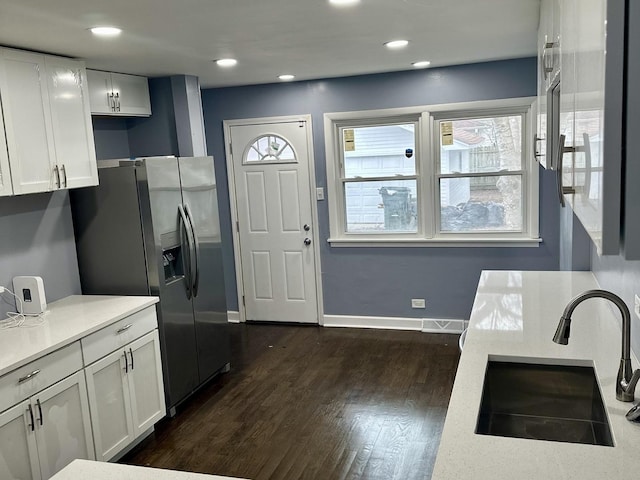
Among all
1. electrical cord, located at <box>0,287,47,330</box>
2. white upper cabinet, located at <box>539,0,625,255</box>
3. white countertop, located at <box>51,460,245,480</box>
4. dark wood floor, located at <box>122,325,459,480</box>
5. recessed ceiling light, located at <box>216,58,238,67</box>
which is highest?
recessed ceiling light, located at <box>216,58,238,67</box>

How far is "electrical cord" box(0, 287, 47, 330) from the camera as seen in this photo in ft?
10.2

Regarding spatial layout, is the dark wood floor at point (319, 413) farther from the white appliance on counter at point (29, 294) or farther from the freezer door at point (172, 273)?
the white appliance on counter at point (29, 294)

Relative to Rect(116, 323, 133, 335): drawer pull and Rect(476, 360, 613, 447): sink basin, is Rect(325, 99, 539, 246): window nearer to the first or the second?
Rect(116, 323, 133, 335): drawer pull

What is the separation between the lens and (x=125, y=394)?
3.26 metres

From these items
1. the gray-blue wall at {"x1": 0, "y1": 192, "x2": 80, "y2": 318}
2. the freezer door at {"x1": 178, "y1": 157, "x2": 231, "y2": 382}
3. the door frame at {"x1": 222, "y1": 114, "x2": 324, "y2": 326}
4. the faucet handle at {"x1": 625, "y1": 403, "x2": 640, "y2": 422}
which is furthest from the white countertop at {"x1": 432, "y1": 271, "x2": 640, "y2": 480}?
the gray-blue wall at {"x1": 0, "y1": 192, "x2": 80, "y2": 318}

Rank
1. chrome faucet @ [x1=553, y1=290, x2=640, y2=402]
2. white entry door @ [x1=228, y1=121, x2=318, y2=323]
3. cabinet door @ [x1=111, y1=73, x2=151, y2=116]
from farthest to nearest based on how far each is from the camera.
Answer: white entry door @ [x1=228, y1=121, x2=318, y2=323] < cabinet door @ [x1=111, y1=73, x2=151, y2=116] < chrome faucet @ [x1=553, y1=290, x2=640, y2=402]

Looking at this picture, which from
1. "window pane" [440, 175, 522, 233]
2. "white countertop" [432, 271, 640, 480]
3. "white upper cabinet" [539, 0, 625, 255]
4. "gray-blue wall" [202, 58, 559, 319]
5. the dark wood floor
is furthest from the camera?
"window pane" [440, 175, 522, 233]

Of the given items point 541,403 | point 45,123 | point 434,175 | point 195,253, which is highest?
point 45,123

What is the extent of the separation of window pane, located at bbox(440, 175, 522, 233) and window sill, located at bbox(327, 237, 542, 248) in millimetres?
125

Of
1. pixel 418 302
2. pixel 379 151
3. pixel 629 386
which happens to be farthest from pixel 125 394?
pixel 379 151

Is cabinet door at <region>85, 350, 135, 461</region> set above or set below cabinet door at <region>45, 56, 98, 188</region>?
below

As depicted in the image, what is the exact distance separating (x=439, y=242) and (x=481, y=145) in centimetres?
93

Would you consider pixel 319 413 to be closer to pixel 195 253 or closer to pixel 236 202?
pixel 195 253

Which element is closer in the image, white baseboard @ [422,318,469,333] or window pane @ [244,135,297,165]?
white baseboard @ [422,318,469,333]
